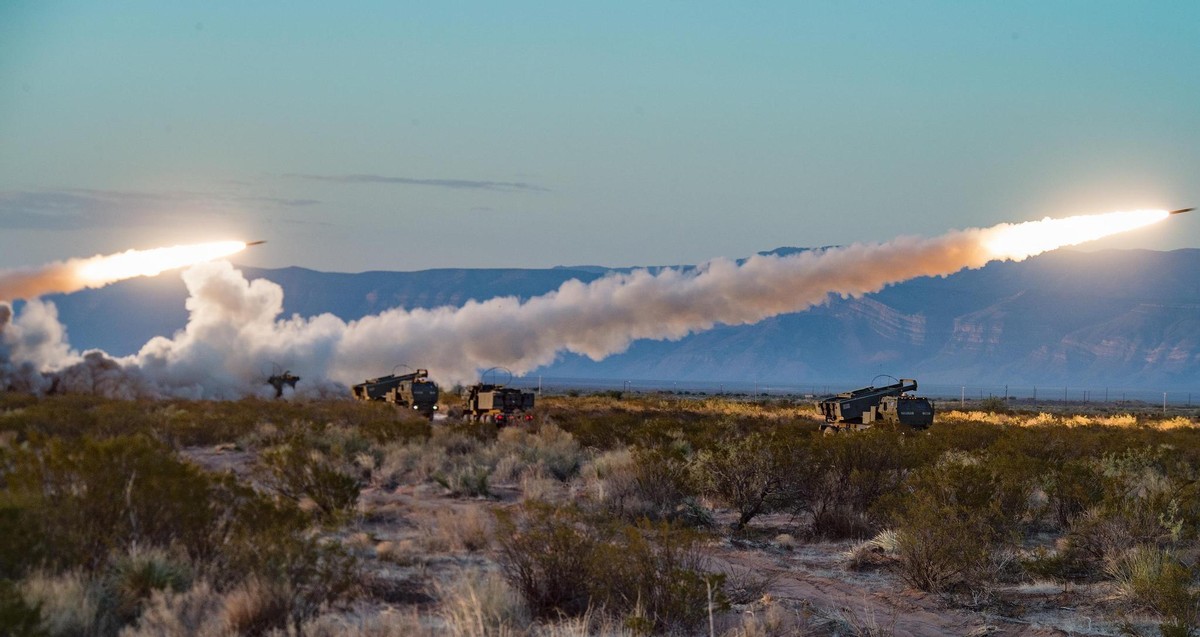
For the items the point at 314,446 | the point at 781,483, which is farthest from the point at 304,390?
the point at 781,483

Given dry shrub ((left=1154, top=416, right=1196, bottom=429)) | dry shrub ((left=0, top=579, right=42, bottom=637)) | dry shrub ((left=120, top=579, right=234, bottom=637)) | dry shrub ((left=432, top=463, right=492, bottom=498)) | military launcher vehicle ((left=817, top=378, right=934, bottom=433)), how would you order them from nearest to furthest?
dry shrub ((left=0, top=579, right=42, bottom=637)) → dry shrub ((left=120, top=579, right=234, bottom=637)) → dry shrub ((left=432, top=463, right=492, bottom=498)) → military launcher vehicle ((left=817, top=378, right=934, bottom=433)) → dry shrub ((left=1154, top=416, right=1196, bottom=429))

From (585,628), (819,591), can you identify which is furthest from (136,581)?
(819,591)

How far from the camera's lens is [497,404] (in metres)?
42.3

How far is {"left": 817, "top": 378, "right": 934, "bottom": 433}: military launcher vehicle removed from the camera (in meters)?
34.6

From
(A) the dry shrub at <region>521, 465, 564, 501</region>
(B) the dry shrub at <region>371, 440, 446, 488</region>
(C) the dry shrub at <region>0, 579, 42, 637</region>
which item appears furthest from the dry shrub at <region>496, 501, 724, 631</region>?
(B) the dry shrub at <region>371, 440, 446, 488</region>

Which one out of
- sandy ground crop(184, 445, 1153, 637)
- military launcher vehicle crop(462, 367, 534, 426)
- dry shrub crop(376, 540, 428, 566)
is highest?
military launcher vehicle crop(462, 367, 534, 426)

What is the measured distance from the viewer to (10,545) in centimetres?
950

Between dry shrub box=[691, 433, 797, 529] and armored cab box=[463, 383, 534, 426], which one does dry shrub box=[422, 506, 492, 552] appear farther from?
armored cab box=[463, 383, 534, 426]

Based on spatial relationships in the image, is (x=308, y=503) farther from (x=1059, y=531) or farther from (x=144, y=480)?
(x=1059, y=531)

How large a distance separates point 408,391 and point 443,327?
1531cm

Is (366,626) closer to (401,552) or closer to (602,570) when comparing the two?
(602,570)

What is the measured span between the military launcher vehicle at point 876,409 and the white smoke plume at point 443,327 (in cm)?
409

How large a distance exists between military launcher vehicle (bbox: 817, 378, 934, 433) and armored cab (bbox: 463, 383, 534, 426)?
10.1 m

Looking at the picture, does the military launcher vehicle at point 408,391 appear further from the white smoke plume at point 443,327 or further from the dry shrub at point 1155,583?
the dry shrub at point 1155,583
